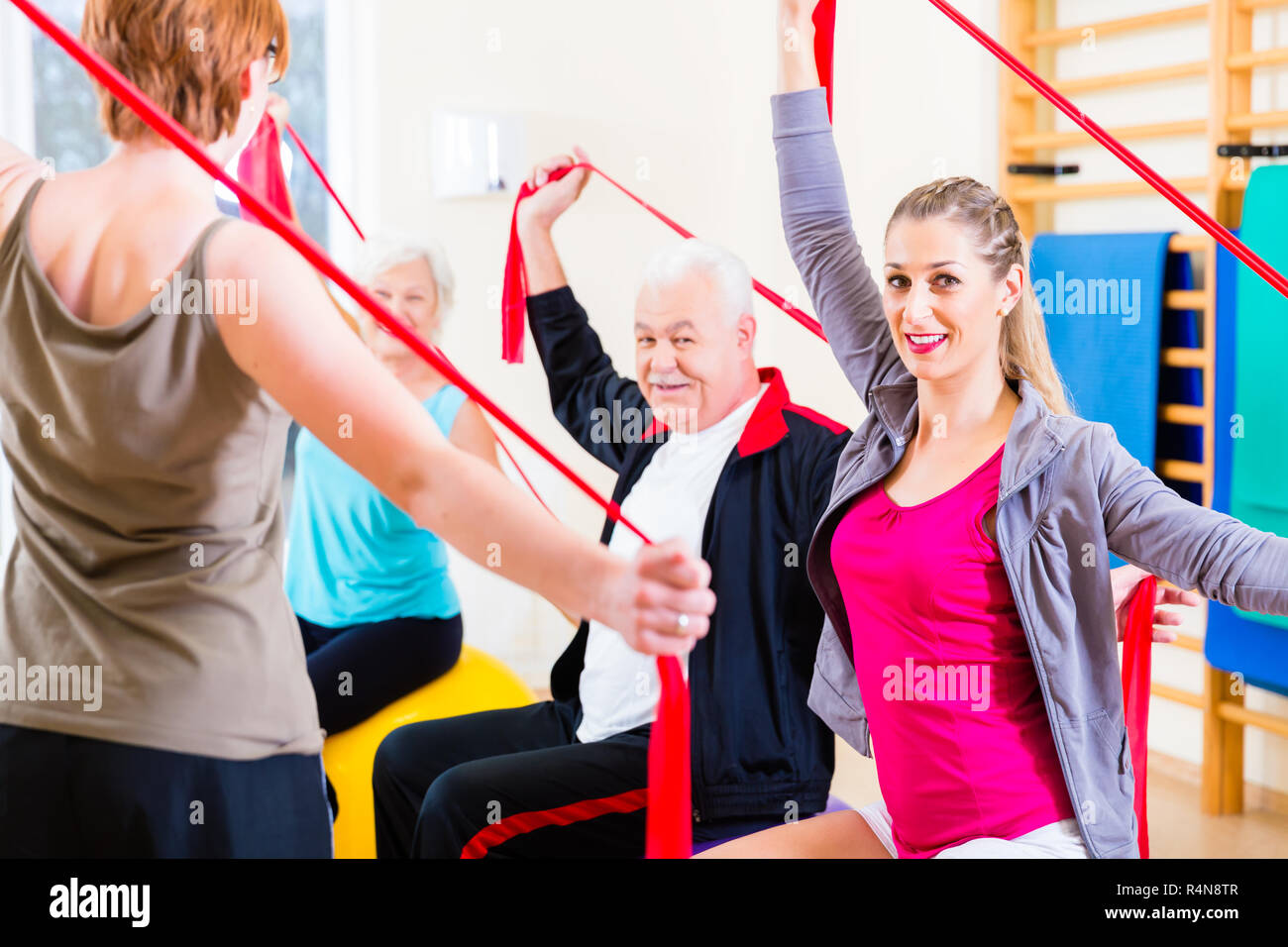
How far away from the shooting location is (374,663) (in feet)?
6.47

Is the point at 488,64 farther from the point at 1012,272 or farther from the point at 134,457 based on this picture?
the point at 134,457

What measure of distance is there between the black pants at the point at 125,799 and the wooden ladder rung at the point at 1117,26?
2166 mm

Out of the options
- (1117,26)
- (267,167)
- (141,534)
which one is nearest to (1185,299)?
(1117,26)

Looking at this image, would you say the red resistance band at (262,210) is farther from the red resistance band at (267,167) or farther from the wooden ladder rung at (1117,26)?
the wooden ladder rung at (1117,26)

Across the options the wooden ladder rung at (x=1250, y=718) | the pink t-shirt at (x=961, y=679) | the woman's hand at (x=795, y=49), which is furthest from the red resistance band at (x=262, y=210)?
the wooden ladder rung at (x=1250, y=718)

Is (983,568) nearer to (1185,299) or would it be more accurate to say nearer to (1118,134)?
(1185,299)

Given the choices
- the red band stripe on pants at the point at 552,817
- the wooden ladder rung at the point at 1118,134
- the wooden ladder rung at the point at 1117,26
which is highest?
the wooden ladder rung at the point at 1117,26

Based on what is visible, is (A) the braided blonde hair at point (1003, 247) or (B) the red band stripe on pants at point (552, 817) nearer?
(A) the braided blonde hair at point (1003, 247)

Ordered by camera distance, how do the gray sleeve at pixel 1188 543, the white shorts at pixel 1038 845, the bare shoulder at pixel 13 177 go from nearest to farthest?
the bare shoulder at pixel 13 177, the gray sleeve at pixel 1188 543, the white shorts at pixel 1038 845

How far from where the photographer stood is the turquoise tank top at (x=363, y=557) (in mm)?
2047

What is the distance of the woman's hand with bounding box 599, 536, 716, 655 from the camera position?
2.42ft

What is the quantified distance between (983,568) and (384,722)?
3.54ft

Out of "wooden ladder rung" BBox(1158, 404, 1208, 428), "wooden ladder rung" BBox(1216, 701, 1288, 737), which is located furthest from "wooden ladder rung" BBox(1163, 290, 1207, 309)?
"wooden ladder rung" BBox(1216, 701, 1288, 737)
